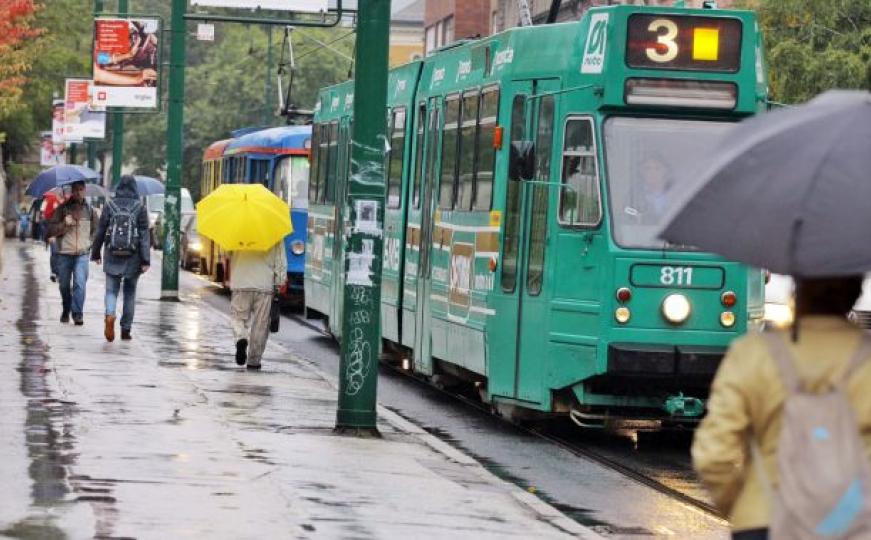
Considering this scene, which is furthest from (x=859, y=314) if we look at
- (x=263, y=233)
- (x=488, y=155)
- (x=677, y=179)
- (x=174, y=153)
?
(x=174, y=153)

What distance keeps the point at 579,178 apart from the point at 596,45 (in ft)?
3.22

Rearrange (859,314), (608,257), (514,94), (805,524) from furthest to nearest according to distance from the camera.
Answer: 1. (859,314)
2. (514,94)
3. (608,257)
4. (805,524)

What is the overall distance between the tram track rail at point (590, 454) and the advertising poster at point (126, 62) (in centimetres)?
1984

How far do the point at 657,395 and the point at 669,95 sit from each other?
2194mm

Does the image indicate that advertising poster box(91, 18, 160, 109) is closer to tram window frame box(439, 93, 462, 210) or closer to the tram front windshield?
tram window frame box(439, 93, 462, 210)

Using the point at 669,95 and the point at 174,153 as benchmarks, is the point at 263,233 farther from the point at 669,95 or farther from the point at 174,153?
the point at 174,153

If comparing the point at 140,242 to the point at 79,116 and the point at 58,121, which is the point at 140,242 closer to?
the point at 79,116

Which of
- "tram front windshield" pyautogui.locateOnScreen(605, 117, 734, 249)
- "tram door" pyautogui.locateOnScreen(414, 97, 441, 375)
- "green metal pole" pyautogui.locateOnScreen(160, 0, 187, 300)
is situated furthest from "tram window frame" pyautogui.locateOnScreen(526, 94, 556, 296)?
"green metal pole" pyautogui.locateOnScreen(160, 0, 187, 300)

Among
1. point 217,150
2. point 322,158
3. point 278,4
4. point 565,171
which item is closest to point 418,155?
point 565,171

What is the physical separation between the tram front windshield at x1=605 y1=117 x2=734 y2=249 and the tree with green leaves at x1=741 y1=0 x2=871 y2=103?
1606cm

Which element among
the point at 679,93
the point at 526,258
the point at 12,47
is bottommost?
the point at 526,258

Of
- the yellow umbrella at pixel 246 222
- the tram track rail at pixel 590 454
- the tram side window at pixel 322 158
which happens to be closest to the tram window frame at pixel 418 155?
the yellow umbrella at pixel 246 222

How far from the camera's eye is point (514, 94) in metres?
17.3

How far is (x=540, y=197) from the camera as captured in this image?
654 inches
